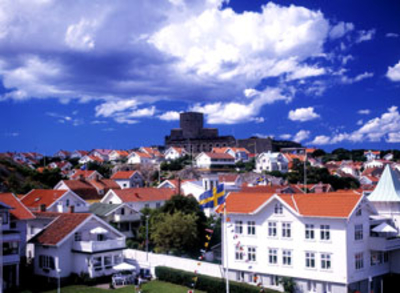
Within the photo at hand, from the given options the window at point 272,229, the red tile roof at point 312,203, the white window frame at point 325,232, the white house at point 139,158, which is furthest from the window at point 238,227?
the white house at point 139,158

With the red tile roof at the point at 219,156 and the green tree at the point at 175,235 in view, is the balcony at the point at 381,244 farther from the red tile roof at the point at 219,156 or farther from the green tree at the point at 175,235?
the red tile roof at the point at 219,156

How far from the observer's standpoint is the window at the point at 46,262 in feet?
126

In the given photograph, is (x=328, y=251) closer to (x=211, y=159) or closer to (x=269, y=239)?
(x=269, y=239)

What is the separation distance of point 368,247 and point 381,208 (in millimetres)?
6279

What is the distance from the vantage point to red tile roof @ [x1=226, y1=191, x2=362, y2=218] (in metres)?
36.2

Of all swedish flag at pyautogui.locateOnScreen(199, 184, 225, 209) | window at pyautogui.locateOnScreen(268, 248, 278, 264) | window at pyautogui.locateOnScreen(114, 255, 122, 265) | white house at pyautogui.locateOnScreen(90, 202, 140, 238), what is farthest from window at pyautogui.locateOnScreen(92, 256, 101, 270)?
white house at pyautogui.locateOnScreen(90, 202, 140, 238)

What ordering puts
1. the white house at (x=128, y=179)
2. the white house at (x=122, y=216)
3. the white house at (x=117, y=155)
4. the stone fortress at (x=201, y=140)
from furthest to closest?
the stone fortress at (x=201, y=140) < the white house at (x=117, y=155) < the white house at (x=128, y=179) < the white house at (x=122, y=216)

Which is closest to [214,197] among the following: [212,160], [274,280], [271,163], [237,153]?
[274,280]

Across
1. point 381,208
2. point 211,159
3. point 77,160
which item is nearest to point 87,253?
point 381,208

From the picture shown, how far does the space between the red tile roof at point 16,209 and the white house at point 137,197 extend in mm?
21567

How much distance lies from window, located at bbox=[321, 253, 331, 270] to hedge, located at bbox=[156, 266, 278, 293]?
4.50 metres

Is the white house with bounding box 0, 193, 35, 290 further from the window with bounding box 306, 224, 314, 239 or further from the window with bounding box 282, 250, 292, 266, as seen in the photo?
the window with bounding box 306, 224, 314, 239

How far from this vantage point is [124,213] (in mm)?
57625

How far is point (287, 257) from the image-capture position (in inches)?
1518
